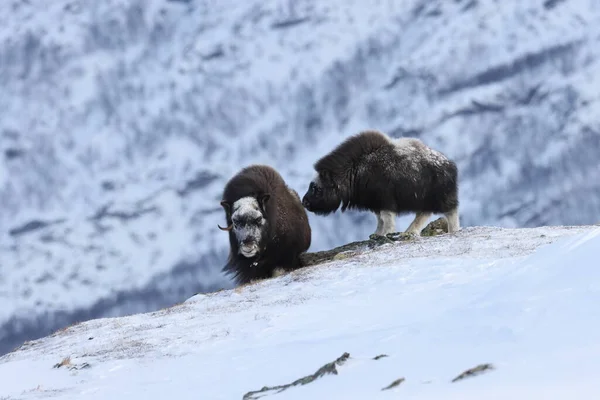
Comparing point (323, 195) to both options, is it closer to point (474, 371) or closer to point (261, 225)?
point (261, 225)

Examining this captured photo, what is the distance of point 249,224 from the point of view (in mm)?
11703

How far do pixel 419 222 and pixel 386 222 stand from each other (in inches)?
34.3

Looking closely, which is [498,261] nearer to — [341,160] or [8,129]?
[341,160]

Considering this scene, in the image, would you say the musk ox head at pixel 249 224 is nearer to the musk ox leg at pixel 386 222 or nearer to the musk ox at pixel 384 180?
the musk ox at pixel 384 180

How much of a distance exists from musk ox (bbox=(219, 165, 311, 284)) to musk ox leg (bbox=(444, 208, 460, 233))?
215 centimetres

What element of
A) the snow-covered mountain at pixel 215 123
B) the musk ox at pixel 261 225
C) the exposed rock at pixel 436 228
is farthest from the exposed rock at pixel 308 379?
the snow-covered mountain at pixel 215 123

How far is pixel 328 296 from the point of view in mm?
9188

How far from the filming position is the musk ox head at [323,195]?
1309cm

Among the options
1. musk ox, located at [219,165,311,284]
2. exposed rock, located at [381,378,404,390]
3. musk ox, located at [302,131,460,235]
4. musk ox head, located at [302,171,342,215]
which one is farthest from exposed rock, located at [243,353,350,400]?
musk ox head, located at [302,171,342,215]

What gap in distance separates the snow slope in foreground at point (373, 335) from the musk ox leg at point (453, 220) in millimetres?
2034

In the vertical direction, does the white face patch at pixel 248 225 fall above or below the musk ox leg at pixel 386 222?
above

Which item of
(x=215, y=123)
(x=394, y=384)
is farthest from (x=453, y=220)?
(x=215, y=123)

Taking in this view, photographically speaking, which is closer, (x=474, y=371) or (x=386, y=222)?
(x=474, y=371)

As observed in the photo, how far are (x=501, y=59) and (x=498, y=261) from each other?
136776 millimetres
